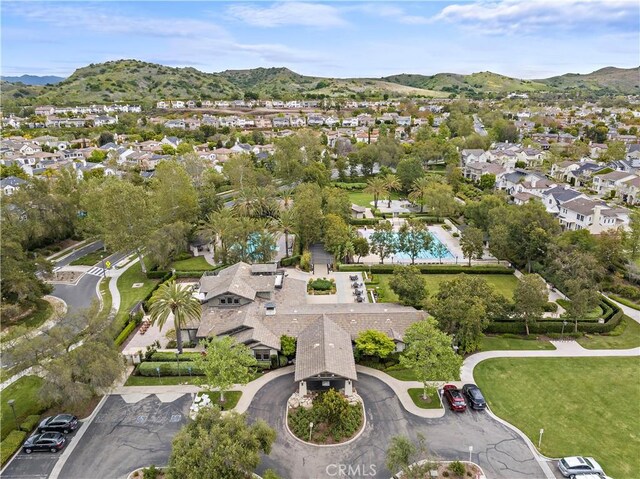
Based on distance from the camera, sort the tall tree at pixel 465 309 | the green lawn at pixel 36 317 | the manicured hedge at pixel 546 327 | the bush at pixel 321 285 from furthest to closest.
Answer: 1. the bush at pixel 321 285
2. the green lawn at pixel 36 317
3. the manicured hedge at pixel 546 327
4. the tall tree at pixel 465 309

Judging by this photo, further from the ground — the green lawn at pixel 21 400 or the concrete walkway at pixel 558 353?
the concrete walkway at pixel 558 353

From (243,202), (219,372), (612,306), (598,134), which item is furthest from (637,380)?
(598,134)

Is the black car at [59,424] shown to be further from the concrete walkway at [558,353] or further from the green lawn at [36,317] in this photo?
the concrete walkway at [558,353]

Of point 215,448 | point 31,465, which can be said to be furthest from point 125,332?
point 215,448

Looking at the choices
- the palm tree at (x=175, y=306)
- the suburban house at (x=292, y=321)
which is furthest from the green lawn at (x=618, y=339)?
the palm tree at (x=175, y=306)

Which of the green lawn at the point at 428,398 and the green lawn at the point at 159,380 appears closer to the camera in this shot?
the green lawn at the point at 428,398

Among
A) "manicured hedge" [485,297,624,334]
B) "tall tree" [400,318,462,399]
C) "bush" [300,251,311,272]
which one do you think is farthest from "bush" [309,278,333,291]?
"manicured hedge" [485,297,624,334]

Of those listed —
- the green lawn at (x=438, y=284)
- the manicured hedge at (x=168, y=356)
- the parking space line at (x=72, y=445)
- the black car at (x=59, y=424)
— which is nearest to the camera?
the parking space line at (x=72, y=445)

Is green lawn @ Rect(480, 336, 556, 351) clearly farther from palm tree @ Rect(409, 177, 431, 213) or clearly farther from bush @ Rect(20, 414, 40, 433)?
palm tree @ Rect(409, 177, 431, 213)
